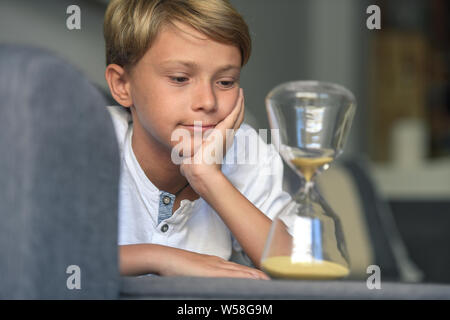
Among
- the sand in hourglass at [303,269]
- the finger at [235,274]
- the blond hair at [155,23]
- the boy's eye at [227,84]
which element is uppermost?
the blond hair at [155,23]

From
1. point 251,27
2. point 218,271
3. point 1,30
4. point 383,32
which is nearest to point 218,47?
point 251,27

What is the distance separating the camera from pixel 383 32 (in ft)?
15.1

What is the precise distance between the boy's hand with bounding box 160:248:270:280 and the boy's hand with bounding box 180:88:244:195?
0.22ft

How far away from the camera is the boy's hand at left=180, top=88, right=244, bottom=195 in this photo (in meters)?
0.63

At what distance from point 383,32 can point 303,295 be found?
435cm

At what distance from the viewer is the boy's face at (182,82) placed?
616mm

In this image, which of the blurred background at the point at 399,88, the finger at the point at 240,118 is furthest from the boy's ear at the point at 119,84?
the blurred background at the point at 399,88

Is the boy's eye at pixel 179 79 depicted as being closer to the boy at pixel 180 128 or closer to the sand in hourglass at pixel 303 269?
the boy at pixel 180 128

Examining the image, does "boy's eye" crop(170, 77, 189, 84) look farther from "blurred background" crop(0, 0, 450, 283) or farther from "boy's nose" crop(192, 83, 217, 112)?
"blurred background" crop(0, 0, 450, 283)

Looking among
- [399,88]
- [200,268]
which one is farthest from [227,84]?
[399,88]

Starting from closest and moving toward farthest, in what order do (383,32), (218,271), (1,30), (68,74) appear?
(68,74)
(218,271)
(1,30)
(383,32)

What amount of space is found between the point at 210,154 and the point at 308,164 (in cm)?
11

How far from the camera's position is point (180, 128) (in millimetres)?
635
